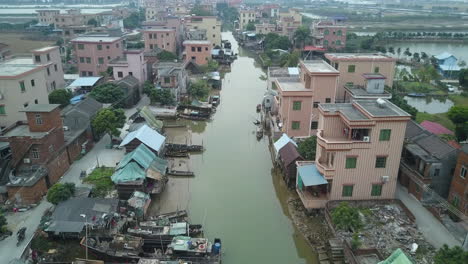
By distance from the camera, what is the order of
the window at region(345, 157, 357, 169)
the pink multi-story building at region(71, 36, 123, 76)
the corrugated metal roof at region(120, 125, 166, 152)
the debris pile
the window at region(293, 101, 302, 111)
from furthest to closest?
the pink multi-story building at region(71, 36, 123, 76) < the window at region(293, 101, 302, 111) < the corrugated metal roof at region(120, 125, 166, 152) < the window at region(345, 157, 357, 169) < the debris pile

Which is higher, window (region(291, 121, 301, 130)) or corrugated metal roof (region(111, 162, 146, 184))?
window (region(291, 121, 301, 130))

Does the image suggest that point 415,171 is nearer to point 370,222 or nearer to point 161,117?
point 370,222

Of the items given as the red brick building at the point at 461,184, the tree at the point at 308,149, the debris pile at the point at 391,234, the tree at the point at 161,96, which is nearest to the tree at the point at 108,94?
the tree at the point at 161,96

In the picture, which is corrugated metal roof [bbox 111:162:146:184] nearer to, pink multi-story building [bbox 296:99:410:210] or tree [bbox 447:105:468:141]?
pink multi-story building [bbox 296:99:410:210]

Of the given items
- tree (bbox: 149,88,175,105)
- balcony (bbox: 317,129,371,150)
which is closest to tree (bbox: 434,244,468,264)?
balcony (bbox: 317,129,371,150)

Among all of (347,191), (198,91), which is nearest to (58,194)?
(347,191)

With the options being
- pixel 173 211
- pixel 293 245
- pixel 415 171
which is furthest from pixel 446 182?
pixel 173 211

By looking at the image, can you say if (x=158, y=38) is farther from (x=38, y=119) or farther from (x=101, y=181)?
(x=101, y=181)

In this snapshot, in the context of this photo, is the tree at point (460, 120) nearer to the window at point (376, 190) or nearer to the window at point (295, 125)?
the window at point (376, 190)
